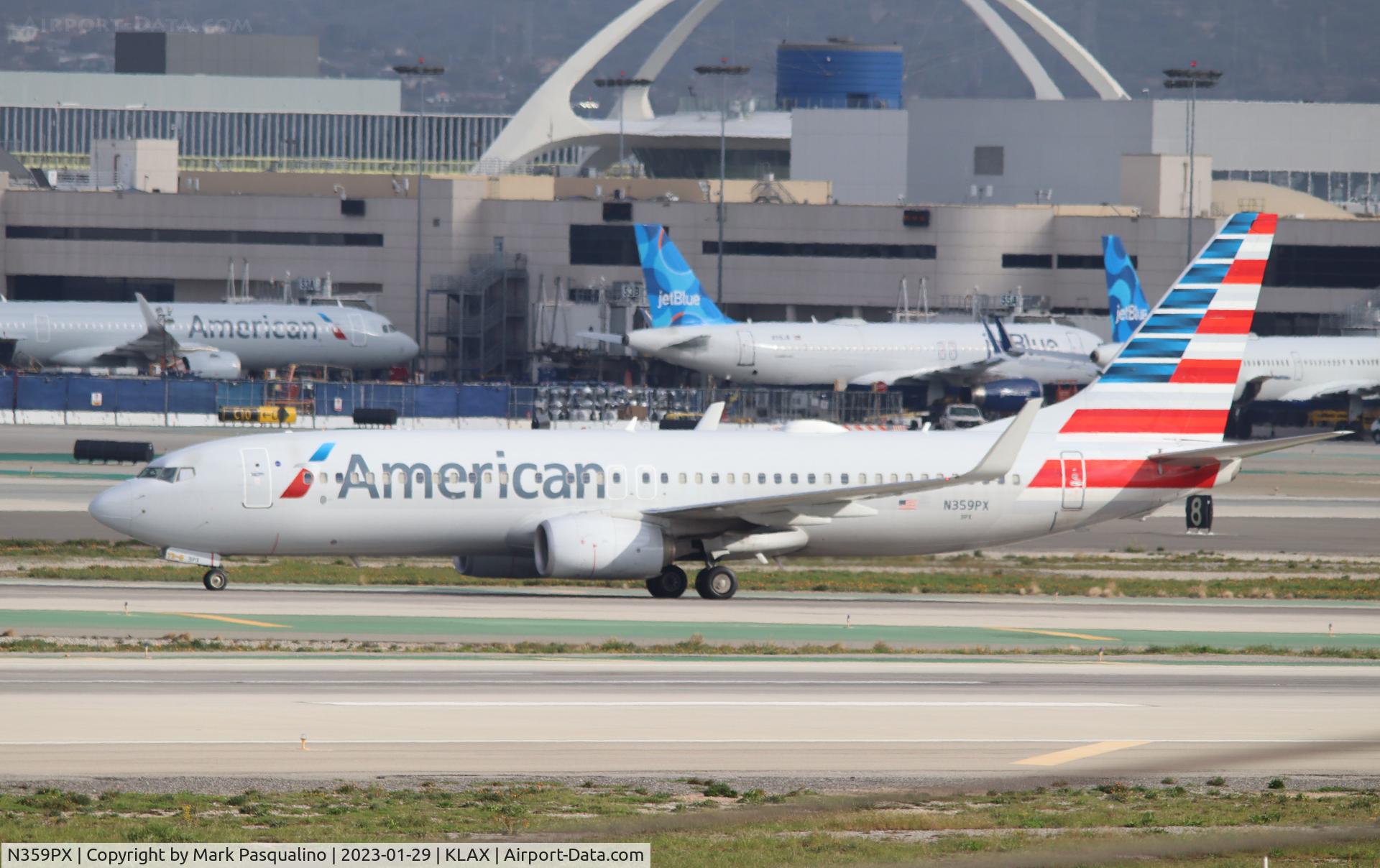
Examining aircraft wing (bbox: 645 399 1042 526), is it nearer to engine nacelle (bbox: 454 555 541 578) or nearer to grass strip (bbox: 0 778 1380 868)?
engine nacelle (bbox: 454 555 541 578)

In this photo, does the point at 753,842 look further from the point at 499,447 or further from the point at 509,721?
the point at 499,447

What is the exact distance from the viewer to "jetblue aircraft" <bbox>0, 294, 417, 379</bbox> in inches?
4149

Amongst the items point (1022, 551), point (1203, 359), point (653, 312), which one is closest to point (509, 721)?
point (1203, 359)

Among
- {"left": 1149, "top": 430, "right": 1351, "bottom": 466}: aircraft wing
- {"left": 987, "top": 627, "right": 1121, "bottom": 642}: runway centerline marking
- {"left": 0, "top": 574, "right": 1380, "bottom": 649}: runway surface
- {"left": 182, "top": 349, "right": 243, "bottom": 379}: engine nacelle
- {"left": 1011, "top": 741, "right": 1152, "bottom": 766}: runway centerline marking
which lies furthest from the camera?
{"left": 182, "top": 349, "right": 243, "bottom": 379}: engine nacelle

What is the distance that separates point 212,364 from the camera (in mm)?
103188

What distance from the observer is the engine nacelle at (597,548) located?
38.1m

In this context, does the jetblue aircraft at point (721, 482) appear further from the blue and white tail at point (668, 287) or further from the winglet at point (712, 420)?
the blue and white tail at point (668, 287)

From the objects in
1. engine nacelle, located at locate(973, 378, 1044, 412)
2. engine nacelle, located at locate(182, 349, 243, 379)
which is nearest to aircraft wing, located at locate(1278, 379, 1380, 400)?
engine nacelle, located at locate(973, 378, 1044, 412)

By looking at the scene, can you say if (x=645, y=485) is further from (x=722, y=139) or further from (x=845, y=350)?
(x=722, y=139)

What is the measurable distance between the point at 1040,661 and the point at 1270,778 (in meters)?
9.66

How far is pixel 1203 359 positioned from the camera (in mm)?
43875

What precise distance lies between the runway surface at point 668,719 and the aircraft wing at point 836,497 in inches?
362

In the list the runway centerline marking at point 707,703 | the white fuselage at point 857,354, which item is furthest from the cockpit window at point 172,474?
the white fuselage at point 857,354

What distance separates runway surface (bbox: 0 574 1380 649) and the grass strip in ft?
40.8
